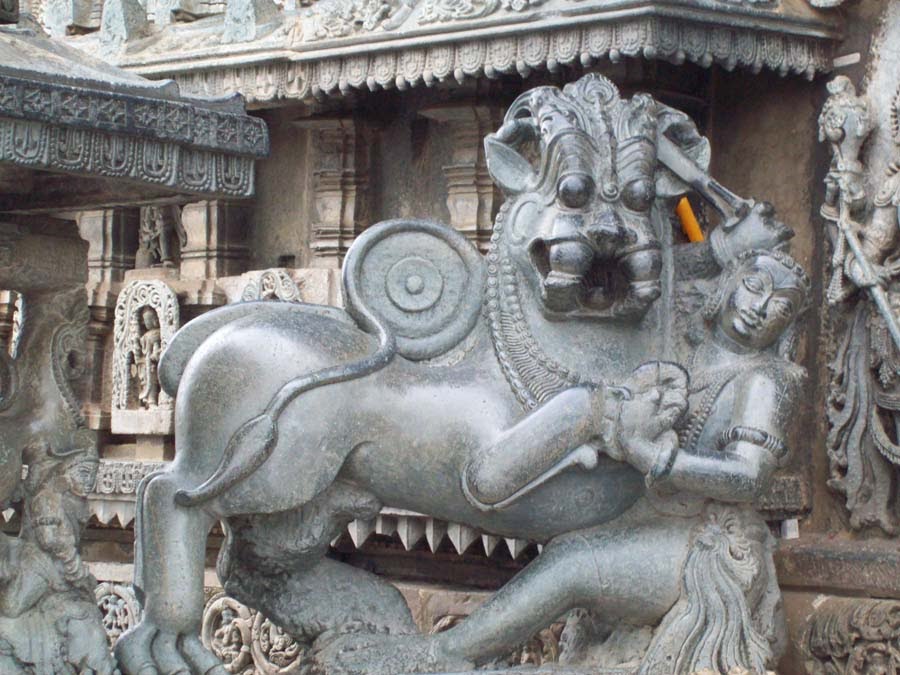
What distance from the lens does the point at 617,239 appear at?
5262 mm

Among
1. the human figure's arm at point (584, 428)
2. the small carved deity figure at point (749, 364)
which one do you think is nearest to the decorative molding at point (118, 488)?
the human figure's arm at point (584, 428)

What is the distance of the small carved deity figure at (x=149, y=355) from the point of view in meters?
8.01

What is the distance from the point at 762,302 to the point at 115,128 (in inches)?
71.8

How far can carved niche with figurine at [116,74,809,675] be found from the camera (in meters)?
5.18

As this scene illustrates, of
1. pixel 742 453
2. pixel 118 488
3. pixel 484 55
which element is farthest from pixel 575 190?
pixel 118 488

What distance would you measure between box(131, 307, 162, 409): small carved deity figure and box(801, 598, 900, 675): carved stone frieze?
3.03 metres

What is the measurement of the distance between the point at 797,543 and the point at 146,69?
325 centimetres

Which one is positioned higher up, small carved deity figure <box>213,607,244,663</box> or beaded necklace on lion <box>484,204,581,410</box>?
beaded necklace on lion <box>484,204,581,410</box>

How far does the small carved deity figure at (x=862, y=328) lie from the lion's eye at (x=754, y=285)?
1046 mm

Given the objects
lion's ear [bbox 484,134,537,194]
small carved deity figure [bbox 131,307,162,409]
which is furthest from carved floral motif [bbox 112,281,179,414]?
lion's ear [bbox 484,134,537,194]

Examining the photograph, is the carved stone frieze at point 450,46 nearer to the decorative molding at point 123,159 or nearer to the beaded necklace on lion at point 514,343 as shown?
the beaded necklace on lion at point 514,343

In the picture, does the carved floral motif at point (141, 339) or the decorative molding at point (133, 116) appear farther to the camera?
the carved floral motif at point (141, 339)

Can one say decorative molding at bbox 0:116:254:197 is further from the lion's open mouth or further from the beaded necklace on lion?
the lion's open mouth

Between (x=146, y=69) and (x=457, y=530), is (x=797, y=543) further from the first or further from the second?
(x=146, y=69)
